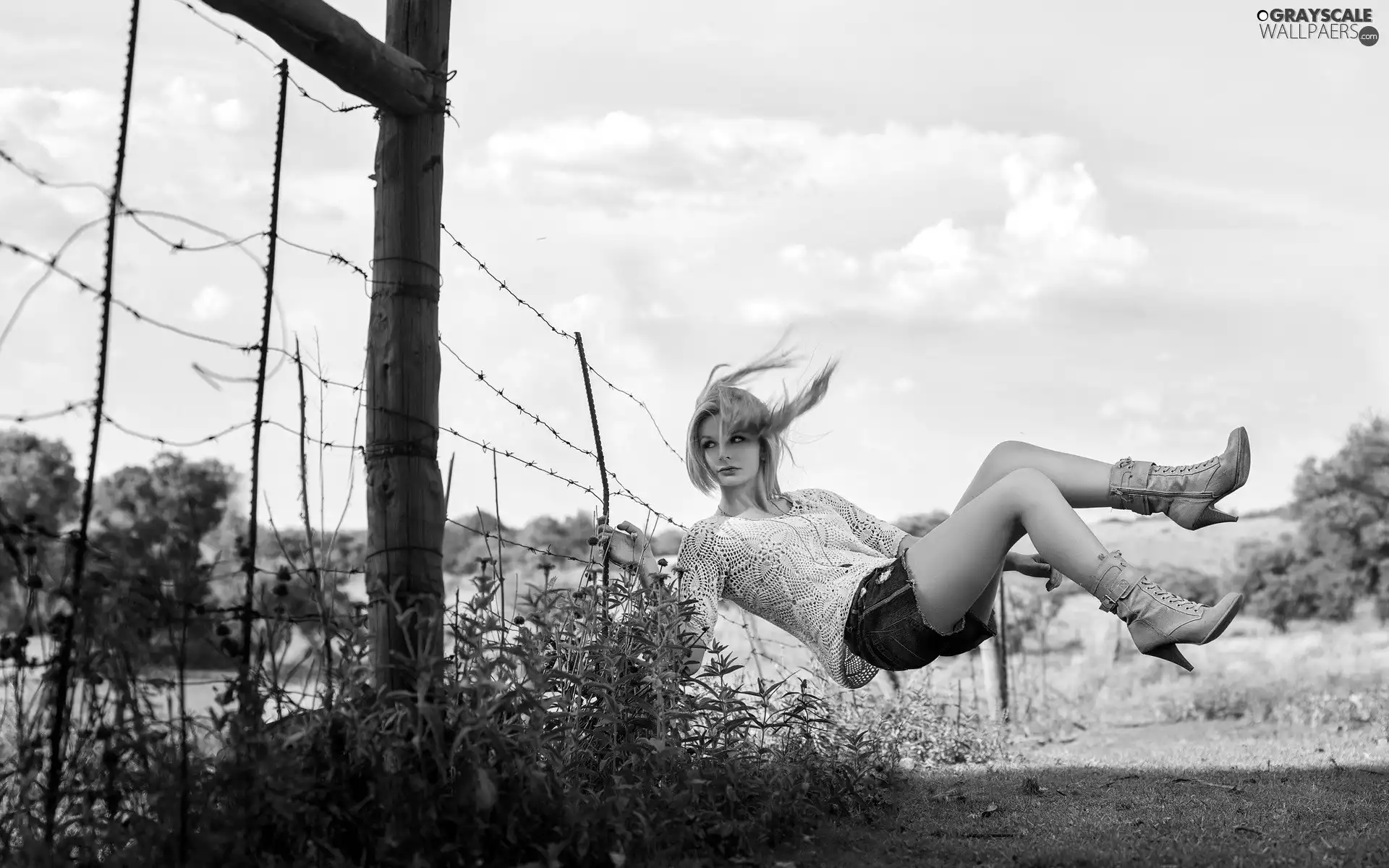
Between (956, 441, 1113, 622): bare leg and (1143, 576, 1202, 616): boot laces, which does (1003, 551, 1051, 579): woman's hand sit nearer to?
(956, 441, 1113, 622): bare leg

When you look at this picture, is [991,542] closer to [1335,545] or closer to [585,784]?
[585,784]

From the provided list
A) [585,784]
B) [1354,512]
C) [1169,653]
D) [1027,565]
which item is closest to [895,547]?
[1027,565]

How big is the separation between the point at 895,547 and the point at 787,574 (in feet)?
1.94

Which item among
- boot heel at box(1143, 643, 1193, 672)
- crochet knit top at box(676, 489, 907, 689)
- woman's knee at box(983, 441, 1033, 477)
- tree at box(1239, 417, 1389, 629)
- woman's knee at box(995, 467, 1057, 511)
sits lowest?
boot heel at box(1143, 643, 1193, 672)

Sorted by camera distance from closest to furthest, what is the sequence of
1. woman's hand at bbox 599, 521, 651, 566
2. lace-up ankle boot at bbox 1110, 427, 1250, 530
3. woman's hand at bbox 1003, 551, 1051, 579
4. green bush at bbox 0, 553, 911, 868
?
green bush at bbox 0, 553, 911, 868
lace-up ankle boot at bbox 1110, 427, 1250, 530
woman's hand at bbox 599, 521, 651, 566
woman's hand at bbox 1003, 551, 1051, 579

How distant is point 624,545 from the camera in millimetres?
3797

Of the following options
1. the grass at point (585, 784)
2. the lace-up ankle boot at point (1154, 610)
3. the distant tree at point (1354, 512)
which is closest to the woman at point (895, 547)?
the lace-up ankle boot at point (1154, 610)

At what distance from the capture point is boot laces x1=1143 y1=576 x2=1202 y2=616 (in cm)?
334

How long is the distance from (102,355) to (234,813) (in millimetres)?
1074

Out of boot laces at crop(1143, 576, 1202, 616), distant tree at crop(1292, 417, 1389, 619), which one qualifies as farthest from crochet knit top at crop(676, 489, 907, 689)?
distant tree at crop(1292, 417, 1389, 619)

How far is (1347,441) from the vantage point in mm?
15156

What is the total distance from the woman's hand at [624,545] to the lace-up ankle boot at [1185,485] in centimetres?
144

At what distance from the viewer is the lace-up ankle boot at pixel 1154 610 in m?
3.27

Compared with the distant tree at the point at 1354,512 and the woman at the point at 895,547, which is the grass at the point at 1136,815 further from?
the distant tree at the point at 1354,512
